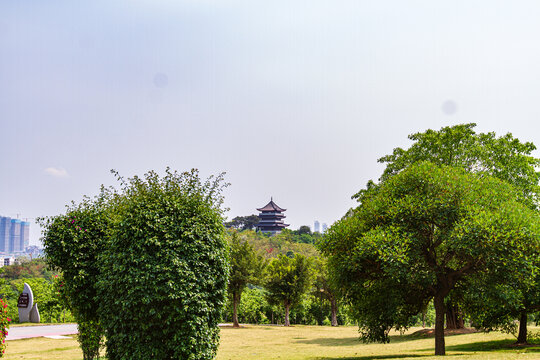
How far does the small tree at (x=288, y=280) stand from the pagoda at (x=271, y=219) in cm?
9466

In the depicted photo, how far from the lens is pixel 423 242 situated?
17672 millimetres

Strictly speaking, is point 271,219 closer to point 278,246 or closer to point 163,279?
point 278,246

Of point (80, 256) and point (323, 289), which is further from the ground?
point (80, 256)

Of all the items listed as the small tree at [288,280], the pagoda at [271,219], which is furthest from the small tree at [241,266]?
the pagoda at [271,219]

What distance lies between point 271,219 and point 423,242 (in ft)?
420

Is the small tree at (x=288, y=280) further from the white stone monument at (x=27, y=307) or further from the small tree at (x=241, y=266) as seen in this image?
the white stone monument at (x=27, y=307)

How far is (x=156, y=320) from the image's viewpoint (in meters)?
12.7

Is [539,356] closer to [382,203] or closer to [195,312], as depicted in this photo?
[382,203]

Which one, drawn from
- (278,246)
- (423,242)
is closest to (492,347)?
(423,242)

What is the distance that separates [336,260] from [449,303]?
296 inches

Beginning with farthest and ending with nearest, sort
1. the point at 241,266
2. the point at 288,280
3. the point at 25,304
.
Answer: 1. the point at 288,280
2. the point at 241,266
3. the point at 25,304

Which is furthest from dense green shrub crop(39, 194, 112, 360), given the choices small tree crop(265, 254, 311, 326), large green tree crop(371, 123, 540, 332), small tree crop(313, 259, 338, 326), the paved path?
small tree crop(313, 259, 338, 326)

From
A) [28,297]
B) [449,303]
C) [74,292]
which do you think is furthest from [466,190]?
[28,297]

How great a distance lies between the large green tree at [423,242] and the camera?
634 inches
